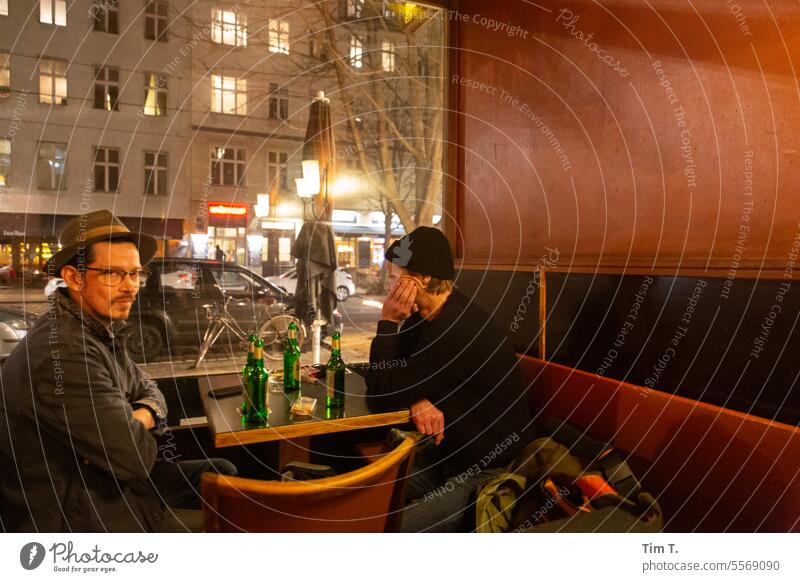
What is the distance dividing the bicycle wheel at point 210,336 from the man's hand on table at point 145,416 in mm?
3754

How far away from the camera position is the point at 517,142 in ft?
8.65

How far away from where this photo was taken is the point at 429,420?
177 cm

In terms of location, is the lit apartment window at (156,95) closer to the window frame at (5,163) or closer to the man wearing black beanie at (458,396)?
the window frame at (5,163)

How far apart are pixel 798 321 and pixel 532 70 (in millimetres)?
1692

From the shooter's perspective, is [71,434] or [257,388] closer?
[71,434]

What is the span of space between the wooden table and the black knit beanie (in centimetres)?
57

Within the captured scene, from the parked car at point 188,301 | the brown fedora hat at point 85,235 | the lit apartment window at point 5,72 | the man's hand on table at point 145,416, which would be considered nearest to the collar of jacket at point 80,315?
the brown fedora hat at point 85,235

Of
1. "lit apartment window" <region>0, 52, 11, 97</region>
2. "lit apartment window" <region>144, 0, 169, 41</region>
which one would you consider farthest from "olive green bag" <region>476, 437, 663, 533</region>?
"lit apartment window" <region>144, 0, 169, 41</region>

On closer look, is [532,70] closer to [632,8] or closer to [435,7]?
[632,8]

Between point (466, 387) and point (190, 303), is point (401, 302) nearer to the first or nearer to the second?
point (466, 387)

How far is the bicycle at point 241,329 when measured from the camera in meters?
5.38

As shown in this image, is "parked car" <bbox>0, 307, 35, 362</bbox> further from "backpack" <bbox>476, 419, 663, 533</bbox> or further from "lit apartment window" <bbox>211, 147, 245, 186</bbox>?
"lit apartment window" <bbox>211, 147, 245, 186</bbox>

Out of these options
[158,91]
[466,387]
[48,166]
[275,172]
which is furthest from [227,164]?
[466,387]

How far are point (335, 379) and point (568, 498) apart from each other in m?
0.91
